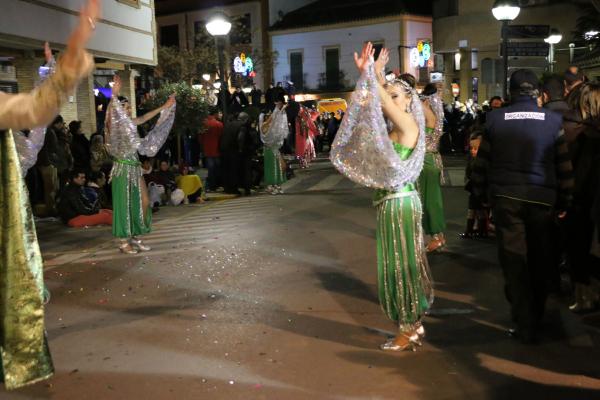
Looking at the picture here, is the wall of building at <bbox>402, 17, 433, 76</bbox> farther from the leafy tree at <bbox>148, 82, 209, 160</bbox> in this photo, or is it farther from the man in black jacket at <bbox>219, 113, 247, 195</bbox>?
the leafy tree at <bbox>148, 82, 209, 160</bbox>

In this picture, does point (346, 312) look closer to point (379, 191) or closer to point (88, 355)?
point (379, 191)

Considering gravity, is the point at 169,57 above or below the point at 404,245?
above

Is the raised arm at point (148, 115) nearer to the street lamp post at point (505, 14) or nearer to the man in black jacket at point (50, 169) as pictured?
the man in black jacket at point (50, 169)

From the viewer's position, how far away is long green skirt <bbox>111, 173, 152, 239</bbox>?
870cm

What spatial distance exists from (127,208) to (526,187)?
5.32m

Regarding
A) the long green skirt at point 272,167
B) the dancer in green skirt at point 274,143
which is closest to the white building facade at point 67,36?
the dancer in green skirt at point 274,143

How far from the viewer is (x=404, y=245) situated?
16.9 feet

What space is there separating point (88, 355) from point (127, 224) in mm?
3790

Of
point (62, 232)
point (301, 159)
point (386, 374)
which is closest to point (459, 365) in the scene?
point (386, 374)

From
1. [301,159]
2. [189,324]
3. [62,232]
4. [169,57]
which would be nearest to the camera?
[189,324]

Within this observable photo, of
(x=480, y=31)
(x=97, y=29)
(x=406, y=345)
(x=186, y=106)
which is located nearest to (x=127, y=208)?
(x=406, y=345)

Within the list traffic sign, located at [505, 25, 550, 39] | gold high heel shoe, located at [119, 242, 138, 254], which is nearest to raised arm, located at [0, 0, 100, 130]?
gold high heel shoe, located at [119, 242, 138, 254]

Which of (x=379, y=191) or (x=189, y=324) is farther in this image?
(x=189, y=324)

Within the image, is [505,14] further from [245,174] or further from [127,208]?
[127,208]
